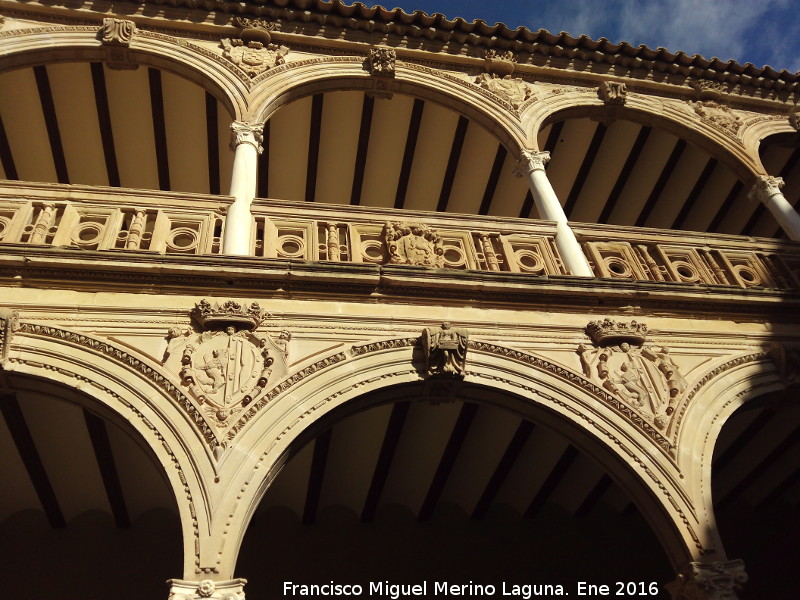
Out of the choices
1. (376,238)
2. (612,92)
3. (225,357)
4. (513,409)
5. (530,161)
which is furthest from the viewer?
(612,92)

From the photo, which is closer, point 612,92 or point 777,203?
point 777,203

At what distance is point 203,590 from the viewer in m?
3.05

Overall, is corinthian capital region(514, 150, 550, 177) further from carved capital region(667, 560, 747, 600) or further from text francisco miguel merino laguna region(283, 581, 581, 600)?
text francisco miguel merino laguna region(283, 581, 581, 600)

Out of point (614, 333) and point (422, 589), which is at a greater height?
point (614, 333)

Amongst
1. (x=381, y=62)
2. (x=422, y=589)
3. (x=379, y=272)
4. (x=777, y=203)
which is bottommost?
(x=422, y=589)

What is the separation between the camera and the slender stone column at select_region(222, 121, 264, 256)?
15.6 feet

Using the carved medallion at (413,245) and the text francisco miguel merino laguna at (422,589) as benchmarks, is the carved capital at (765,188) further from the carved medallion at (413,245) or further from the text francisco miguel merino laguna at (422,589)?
the text francisco miguel merino laguna at (422,589)

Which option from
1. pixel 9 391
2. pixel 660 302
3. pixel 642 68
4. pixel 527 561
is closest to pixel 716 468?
pixel 527 561

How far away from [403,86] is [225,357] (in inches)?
175

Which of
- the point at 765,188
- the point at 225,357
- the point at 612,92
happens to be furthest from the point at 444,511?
the point at 612,92

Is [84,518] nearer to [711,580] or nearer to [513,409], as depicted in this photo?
[513,409]

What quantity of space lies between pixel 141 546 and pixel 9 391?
2844 mm

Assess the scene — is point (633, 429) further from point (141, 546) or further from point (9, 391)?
point (141, 546)

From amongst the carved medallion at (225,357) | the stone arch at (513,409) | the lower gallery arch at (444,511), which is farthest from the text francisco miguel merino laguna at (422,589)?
the carved medallion at (225,357)
